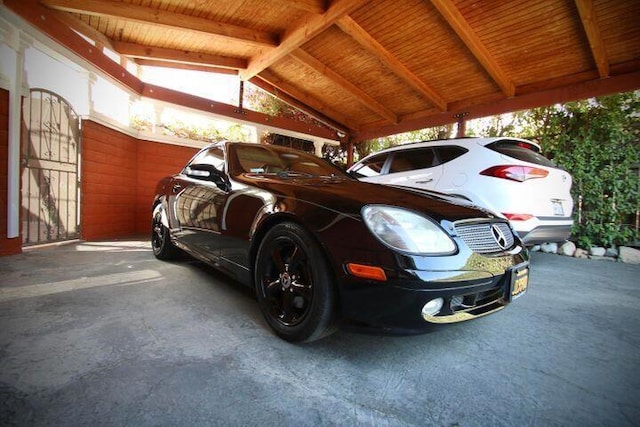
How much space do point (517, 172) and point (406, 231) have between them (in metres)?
2.42

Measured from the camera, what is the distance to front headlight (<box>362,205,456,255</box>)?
139cm

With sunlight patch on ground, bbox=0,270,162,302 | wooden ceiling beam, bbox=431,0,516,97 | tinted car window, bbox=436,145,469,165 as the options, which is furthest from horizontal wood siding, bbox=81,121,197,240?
wooden ceiling beam, bbox=431,0,516,97

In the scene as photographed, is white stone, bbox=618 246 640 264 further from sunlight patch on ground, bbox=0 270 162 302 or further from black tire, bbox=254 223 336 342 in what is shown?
sunlight patch on ground, bbox=0 270 162 302

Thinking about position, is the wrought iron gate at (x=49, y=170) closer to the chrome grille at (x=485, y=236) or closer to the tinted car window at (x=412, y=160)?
the tinted car window at (x=412, y=160)

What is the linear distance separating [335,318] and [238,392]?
53 centimetres

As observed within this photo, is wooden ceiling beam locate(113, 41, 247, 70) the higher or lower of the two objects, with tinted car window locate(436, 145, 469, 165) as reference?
higher

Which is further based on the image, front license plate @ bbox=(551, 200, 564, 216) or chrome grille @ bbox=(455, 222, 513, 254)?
front license plate @ bbox=(551, 200, 564, 216)

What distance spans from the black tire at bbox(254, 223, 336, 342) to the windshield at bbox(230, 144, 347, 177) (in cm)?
75

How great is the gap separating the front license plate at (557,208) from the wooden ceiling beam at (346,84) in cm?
478

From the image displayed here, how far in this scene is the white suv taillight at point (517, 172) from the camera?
3.14m

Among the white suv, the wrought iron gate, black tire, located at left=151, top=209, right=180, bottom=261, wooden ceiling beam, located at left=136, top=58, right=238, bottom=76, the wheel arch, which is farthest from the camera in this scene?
wooden ceiling beam, located at left=136, top=58, right=238, bottom=76

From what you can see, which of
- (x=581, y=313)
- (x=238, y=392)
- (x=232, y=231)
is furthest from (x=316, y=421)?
(x=581, y=313)

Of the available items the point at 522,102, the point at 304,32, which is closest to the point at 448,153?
the point at 304,32

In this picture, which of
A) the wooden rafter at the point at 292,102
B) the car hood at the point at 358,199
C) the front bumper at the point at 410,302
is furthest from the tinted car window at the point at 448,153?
the wooden rafter at the point at 292,102
